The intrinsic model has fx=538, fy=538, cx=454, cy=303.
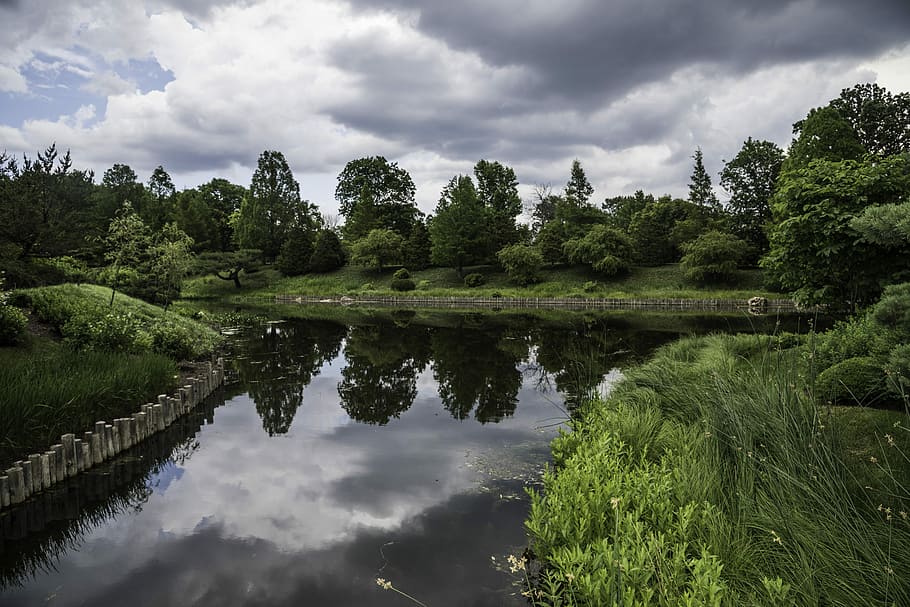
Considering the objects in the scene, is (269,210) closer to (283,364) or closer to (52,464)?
(283,364)

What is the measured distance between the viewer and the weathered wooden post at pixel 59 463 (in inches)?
227

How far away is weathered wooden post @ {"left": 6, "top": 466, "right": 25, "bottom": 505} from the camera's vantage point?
204 inches

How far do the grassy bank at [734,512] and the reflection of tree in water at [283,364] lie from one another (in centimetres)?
549

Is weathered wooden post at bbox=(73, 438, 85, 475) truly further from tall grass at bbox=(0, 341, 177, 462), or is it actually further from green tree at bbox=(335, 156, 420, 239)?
green tree at bbox=(335, 156, 420, 239)

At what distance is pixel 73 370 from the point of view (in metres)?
7.29

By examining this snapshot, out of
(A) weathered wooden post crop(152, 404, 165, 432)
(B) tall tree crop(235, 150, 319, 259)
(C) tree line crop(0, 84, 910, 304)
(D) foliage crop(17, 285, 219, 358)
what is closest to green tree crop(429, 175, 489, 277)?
(C) tree line crop(0, 84, 910, 304)

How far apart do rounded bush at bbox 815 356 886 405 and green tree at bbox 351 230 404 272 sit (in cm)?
4000

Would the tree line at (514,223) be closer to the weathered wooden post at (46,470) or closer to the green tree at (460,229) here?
the green tree at (460,229)

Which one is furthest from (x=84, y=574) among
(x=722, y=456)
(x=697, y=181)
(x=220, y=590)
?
(x=697, y=181)

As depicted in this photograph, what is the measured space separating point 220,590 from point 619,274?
3912 centimetres

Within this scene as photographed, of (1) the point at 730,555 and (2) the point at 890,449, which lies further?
(2) the point at 890,449

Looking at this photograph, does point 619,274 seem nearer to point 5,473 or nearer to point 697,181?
point 697,181

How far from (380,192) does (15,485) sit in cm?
5723

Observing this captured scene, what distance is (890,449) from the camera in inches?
189
